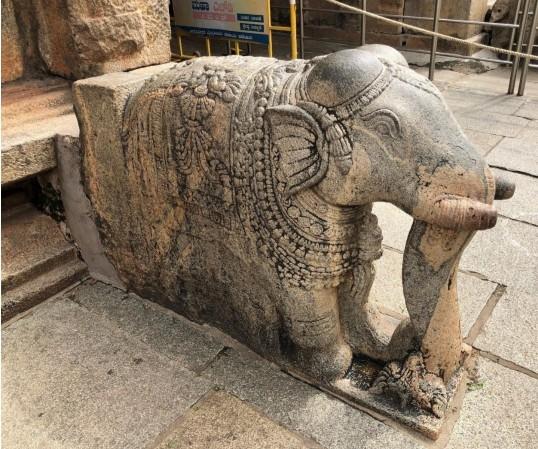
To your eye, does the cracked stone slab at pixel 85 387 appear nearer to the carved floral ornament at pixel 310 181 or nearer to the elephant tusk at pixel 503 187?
the carved floral ornament at pixel 310 181

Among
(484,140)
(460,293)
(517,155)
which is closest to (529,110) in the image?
(484,140)

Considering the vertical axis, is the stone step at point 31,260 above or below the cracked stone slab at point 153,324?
above

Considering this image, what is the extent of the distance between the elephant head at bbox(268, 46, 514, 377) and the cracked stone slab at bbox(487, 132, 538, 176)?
1988mm

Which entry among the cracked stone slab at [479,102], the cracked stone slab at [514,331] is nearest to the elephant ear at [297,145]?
the cracked stone slab at [514,331]

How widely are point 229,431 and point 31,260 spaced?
1.31 m

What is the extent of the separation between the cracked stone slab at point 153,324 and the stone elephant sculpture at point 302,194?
0.28 ft

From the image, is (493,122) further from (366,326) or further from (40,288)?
(40,288)

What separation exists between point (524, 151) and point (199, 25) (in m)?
2.57

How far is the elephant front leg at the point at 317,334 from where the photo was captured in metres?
1.72

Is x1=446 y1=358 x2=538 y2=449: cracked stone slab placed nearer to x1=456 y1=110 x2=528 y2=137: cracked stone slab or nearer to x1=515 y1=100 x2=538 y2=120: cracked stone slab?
x1=456 y1=110 x2=528 y2=137: cracked stone slab

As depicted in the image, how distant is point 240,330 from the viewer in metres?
2.01

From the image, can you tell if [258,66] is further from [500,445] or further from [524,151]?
[524,151]

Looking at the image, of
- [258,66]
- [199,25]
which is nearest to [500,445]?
[258,66]

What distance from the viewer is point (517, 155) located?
3457 millimetres
